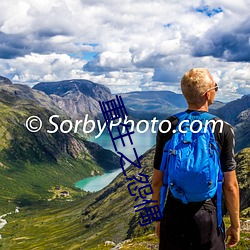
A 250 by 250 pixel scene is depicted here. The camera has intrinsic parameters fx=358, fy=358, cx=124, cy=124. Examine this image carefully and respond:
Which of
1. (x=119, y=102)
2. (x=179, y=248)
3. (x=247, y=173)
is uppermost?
(x=119, y=102)

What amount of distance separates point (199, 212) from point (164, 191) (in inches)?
53.2

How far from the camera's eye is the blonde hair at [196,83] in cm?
1105

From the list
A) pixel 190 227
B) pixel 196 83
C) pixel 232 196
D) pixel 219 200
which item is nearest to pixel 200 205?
pixel 219 200

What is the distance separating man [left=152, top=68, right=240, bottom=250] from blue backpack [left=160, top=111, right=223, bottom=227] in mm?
380

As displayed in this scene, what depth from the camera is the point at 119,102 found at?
13609mm

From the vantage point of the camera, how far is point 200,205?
10781mm

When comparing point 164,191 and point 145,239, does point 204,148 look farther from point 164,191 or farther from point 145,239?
point 145,239

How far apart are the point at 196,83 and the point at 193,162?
2.52m

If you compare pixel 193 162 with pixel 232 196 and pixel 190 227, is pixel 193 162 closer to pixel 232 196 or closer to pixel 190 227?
pixel 232 196

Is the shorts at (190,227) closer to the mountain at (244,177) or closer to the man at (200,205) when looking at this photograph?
the man at (200,205)

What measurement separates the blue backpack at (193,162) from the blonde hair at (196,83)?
65cm

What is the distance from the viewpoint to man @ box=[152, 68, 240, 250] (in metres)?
10.9

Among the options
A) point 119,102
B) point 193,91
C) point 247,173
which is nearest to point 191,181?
point 193,91

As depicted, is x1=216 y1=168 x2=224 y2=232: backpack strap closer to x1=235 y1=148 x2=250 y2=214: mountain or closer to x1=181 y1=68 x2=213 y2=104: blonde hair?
x1=181 y1=68 x2=213 y2=104: blonde hair
